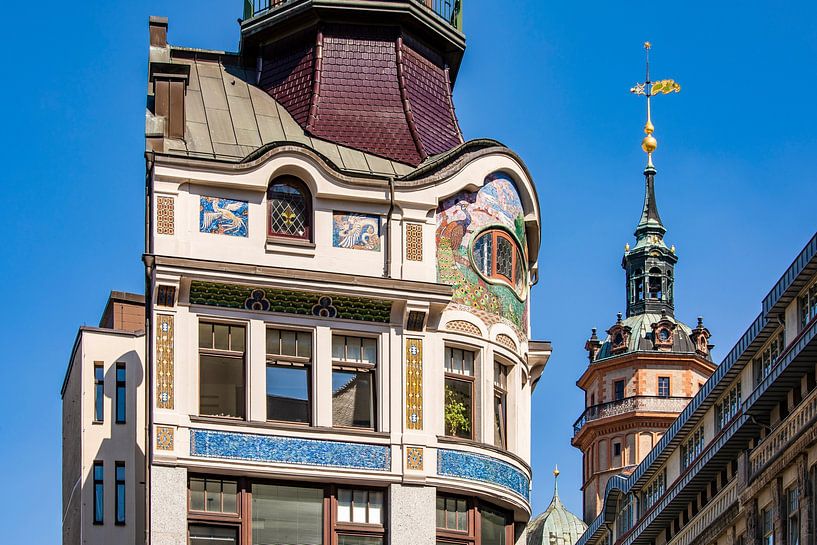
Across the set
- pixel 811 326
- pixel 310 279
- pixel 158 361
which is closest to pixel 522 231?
pixel 310 279

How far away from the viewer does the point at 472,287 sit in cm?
5547

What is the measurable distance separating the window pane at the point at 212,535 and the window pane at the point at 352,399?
3.31m

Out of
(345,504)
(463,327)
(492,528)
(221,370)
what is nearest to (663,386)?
(463,327)

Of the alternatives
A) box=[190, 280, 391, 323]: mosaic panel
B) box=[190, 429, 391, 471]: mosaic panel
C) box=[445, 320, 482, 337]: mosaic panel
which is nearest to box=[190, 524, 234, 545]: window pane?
box=[190, 429, 391, 471]: mosaic panel

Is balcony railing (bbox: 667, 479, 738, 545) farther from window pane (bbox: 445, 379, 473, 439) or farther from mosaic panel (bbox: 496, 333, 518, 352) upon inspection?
window pane (bbox: 445, 379, 473, 439)

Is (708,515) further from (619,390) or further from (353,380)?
(619,390)

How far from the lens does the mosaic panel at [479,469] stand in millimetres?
53594

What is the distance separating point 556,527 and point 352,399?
13057 centimetres

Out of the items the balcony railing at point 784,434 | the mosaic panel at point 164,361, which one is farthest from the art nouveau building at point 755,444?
the mosaic panel at point 164,361

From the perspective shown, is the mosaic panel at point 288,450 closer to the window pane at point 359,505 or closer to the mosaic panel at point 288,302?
the window pane at point 359,505

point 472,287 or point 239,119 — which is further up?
point 239,119

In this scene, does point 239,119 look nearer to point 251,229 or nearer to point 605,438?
point 251,229

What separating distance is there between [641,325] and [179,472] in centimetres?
14387

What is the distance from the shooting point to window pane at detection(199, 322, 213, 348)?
53250 millimetres
